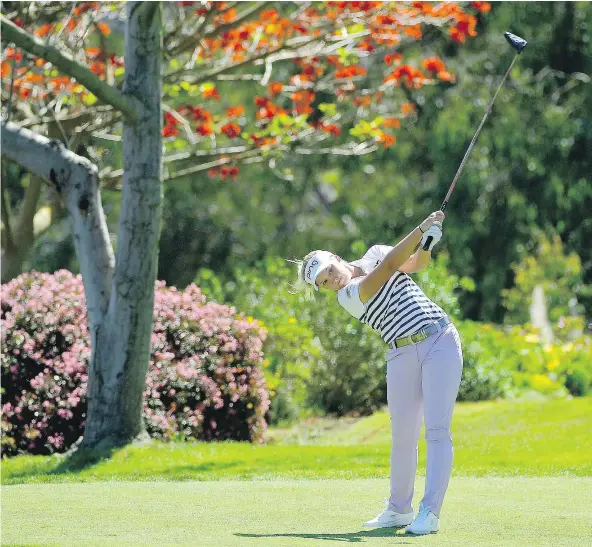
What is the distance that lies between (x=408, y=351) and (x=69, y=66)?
192 inches

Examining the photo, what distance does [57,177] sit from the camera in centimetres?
1030

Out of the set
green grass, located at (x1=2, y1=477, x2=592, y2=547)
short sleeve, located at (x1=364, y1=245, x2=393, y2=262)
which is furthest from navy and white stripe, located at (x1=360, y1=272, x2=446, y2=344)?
green grass, located at (x1=2, y1=477, x2=592, y2=547)

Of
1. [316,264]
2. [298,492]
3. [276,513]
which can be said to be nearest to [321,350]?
[298,492]

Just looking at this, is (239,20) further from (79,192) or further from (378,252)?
(378,252)

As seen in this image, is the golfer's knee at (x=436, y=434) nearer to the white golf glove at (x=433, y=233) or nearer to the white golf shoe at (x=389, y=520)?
the white golf shoe at (x=389, y=520)

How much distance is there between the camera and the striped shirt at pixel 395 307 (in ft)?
20.0

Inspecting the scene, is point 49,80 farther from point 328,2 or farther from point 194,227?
point 194,227

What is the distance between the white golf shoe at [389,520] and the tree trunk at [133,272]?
14.4 ft

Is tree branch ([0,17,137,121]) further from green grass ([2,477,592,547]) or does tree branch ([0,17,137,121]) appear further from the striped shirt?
the striped shirt

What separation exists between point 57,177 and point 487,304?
11.8 m

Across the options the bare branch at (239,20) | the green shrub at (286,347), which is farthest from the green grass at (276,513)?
the bare branch at (239,20)

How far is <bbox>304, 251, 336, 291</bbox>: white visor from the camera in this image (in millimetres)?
6207

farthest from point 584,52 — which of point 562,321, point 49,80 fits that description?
point 49,80

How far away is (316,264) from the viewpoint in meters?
6.25
